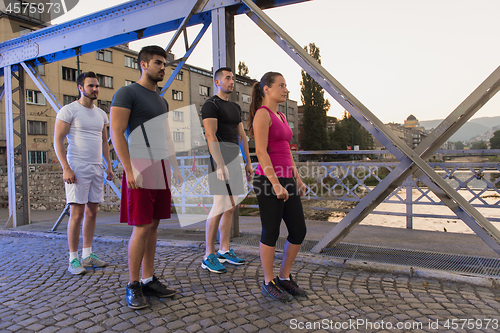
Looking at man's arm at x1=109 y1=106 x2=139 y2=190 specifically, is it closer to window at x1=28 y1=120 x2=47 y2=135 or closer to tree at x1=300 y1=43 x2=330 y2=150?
window at x1=28 y1=120 x2=47 y2=135

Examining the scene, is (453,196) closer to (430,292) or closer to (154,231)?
(430,292)

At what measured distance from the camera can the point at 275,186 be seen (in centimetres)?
272

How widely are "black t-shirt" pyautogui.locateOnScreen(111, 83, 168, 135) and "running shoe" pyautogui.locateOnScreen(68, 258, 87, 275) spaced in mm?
1793

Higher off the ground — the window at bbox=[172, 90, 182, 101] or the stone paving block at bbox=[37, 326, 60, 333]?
the window at bbox=[172, 90, 182, 101]

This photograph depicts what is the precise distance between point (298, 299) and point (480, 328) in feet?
4.17

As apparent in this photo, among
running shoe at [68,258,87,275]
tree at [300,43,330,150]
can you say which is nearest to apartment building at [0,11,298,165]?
tree at [300,43,330,150]

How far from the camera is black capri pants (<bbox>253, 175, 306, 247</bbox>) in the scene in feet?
9.26

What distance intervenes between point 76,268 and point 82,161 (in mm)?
1198

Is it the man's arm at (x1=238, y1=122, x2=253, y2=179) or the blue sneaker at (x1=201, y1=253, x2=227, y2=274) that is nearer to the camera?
the blue sneaker at (x1=201, y1=253, x2=227, y2=274)

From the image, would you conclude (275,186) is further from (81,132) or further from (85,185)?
(81,132)

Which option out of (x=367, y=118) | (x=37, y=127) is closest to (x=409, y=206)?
(x=367, y=118)

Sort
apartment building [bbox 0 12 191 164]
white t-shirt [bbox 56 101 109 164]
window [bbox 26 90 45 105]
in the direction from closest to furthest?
white t-shirt [bbox 56 101 109 164]
apartment building [bbox 0 12 191 164]
window [bbox 26 90 45 105]

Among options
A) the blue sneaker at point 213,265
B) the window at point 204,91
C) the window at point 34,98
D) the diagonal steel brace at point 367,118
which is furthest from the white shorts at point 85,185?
the window at point 204,91

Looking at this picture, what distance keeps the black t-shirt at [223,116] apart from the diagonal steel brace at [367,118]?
39.7 inches
